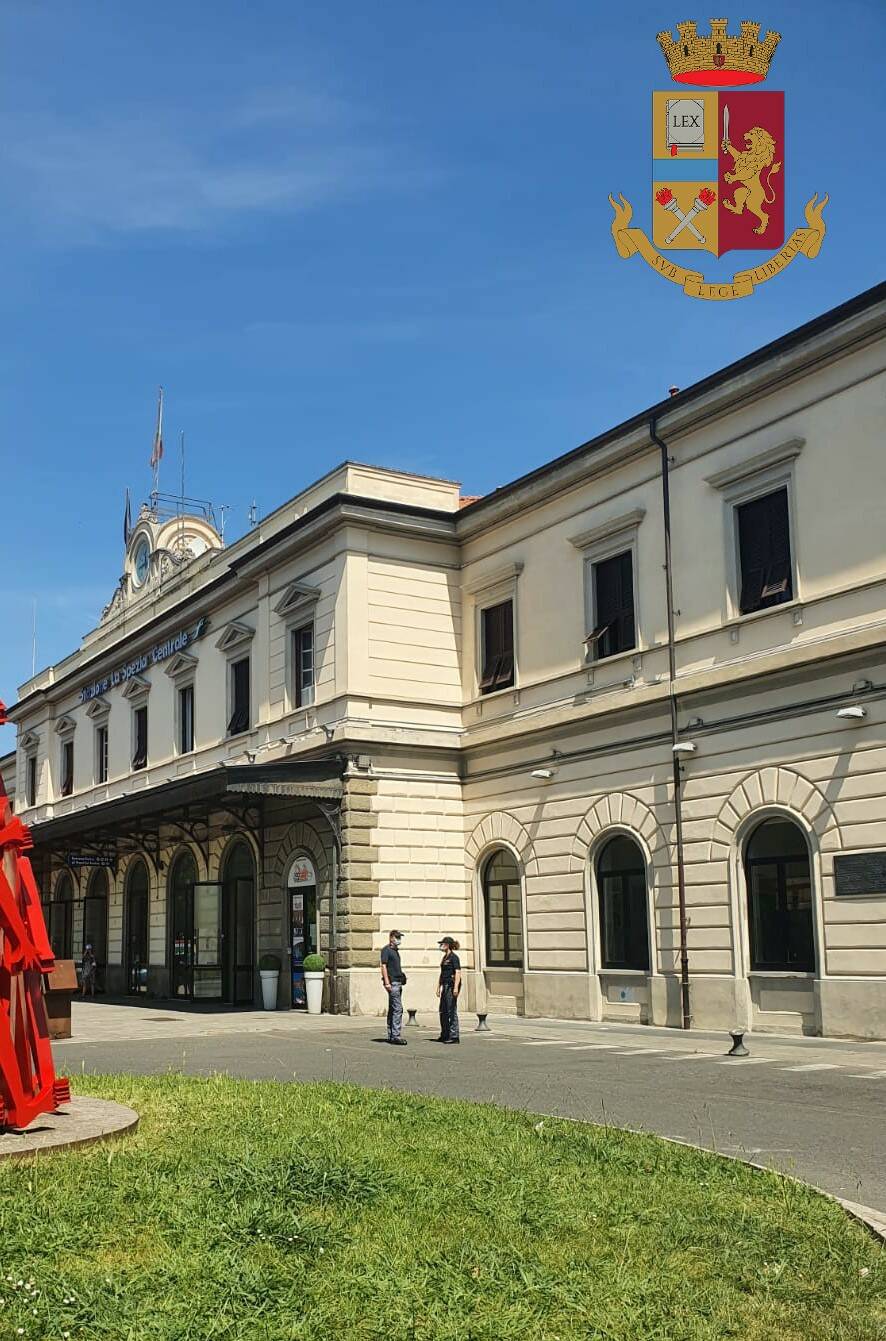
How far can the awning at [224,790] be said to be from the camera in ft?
86.2

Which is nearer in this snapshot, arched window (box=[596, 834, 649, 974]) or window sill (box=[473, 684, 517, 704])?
arched window (box=[596, 834, 649, 974])

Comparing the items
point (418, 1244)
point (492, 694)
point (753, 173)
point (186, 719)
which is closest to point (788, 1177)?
point (418, 1244)

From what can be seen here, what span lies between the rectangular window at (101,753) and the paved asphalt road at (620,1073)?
21301 millimetres

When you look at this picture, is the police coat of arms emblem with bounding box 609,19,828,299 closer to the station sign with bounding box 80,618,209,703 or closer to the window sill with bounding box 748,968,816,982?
the window sill with bounding box 748,968,816,982

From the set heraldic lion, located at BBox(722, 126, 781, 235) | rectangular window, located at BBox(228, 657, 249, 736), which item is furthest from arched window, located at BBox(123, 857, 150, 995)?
heraldic lion, located at BBox(722, 126, 781, 235)

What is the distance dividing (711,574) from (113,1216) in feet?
57.3

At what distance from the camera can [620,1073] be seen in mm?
15672

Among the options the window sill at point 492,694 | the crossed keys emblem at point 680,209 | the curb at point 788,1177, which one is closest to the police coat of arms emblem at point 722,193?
the crossed keys emblem at point 680,209

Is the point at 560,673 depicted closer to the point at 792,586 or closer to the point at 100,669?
the point at 792,586

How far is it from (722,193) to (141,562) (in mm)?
26369

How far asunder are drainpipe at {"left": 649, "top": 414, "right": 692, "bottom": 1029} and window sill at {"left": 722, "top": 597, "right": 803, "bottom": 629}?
141cm

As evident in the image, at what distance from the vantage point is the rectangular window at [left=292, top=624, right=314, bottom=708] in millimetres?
30359

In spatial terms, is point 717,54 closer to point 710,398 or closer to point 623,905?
point 710,398

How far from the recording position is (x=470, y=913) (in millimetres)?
28562
